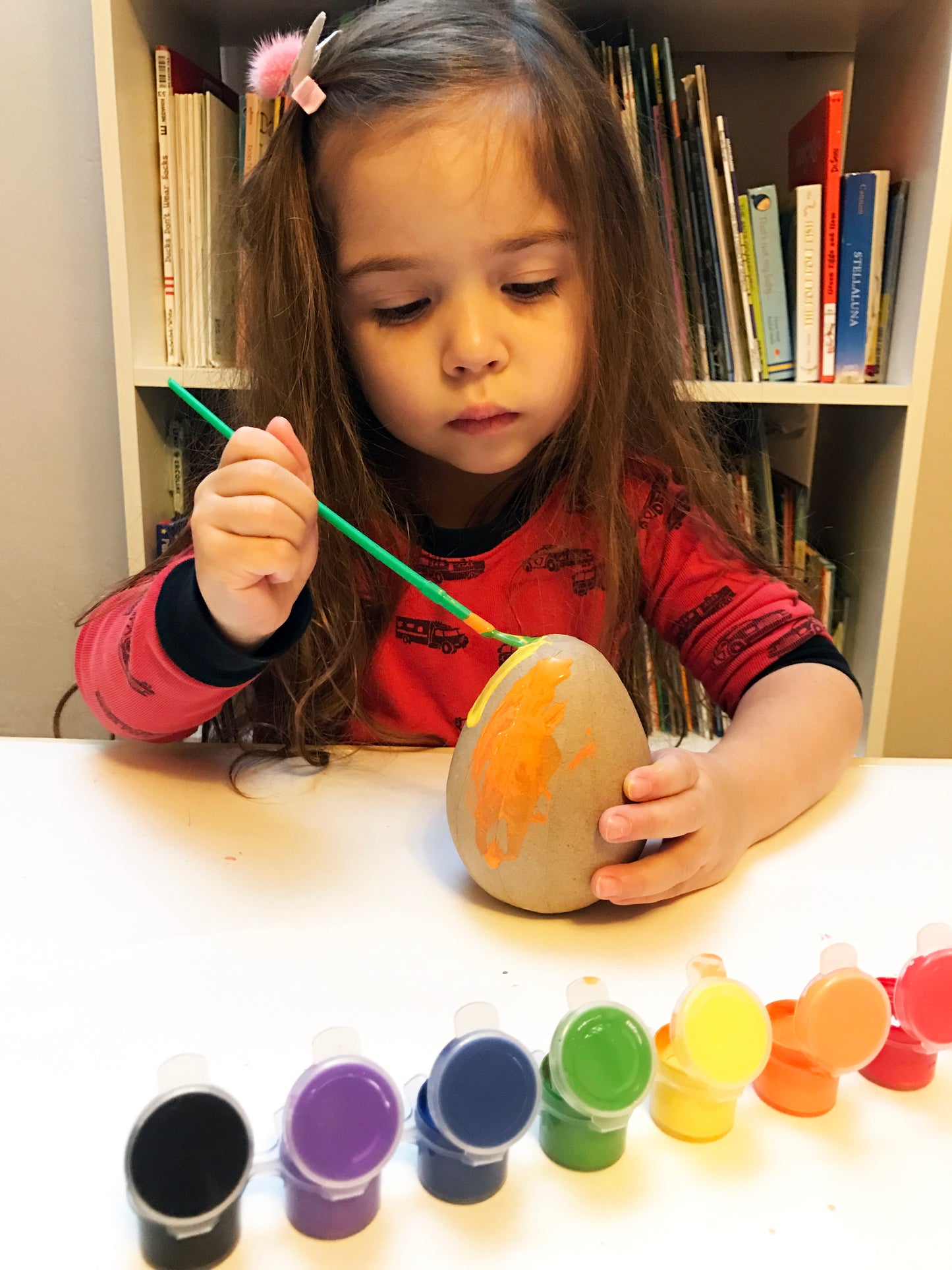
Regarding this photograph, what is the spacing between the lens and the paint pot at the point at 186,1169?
0.28m

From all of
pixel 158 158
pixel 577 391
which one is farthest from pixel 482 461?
pixel 158 158

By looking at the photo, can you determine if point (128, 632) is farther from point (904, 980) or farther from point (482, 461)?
point (904, 980)

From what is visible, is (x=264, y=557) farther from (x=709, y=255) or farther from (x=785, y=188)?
(x=785, y=188)

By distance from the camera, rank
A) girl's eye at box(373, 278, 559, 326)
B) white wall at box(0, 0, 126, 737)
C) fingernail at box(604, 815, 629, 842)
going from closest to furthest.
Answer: fingernail at box(604, 815, 629, 842)
girl's eye at box(373, 278, 559, 326)
white wall at box(0, 0, 126, 737)

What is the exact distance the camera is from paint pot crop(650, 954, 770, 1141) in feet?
1.11

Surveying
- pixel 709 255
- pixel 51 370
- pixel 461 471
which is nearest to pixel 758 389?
pixel 709 255

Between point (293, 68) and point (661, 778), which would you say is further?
point (293, 68)

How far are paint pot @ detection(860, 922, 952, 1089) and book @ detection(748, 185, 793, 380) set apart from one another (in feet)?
2.71

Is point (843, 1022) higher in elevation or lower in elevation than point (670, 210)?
lower

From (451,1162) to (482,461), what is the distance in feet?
1.79

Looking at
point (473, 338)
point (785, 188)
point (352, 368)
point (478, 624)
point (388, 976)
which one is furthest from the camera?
point (785, 188)

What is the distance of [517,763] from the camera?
474 mm

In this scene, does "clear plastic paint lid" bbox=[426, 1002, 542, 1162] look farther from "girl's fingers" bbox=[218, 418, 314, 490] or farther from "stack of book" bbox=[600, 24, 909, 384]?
"stack of book" bbox=[600, 24, 909, 384]

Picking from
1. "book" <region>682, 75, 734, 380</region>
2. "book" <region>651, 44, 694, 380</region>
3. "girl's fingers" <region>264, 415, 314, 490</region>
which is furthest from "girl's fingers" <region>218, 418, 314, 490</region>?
"book" <region>682, 75, 734, 380</region>
